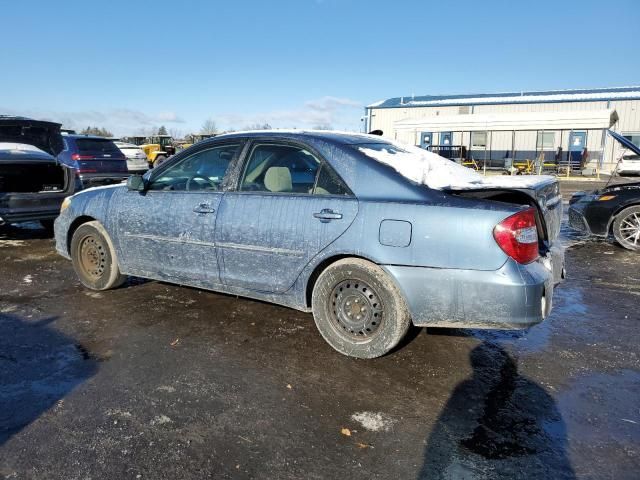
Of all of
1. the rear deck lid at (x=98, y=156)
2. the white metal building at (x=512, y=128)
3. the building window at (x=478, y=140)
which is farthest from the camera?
the building window at (x=478, y=140)

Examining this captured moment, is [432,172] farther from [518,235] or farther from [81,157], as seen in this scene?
[81,157]

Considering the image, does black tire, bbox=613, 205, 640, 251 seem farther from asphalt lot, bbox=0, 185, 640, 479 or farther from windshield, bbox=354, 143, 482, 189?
windshield, bbox=354, 143, 482, 189

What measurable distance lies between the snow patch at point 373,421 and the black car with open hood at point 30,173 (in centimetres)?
617

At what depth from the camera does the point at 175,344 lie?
12.1ft

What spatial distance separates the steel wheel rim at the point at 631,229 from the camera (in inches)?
284

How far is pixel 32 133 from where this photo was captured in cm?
905

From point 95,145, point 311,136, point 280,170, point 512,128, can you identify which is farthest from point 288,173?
point 512,128

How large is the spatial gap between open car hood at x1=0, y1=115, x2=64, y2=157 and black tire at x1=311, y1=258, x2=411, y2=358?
25.2 ft

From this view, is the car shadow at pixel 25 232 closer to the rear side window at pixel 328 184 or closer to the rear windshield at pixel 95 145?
the rear windshield at pixel 95 145

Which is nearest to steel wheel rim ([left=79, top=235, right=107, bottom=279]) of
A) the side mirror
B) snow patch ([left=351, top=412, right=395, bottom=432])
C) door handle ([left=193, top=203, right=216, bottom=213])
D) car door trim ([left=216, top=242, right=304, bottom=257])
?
the side mirror

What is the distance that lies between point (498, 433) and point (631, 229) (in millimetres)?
6092

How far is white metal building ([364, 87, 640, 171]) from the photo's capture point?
23.8m

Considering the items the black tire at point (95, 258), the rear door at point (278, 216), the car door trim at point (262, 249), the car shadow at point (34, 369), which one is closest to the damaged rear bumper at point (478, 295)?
the rear door at point (278, 216)

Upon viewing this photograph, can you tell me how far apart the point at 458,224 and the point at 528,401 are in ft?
3.70
